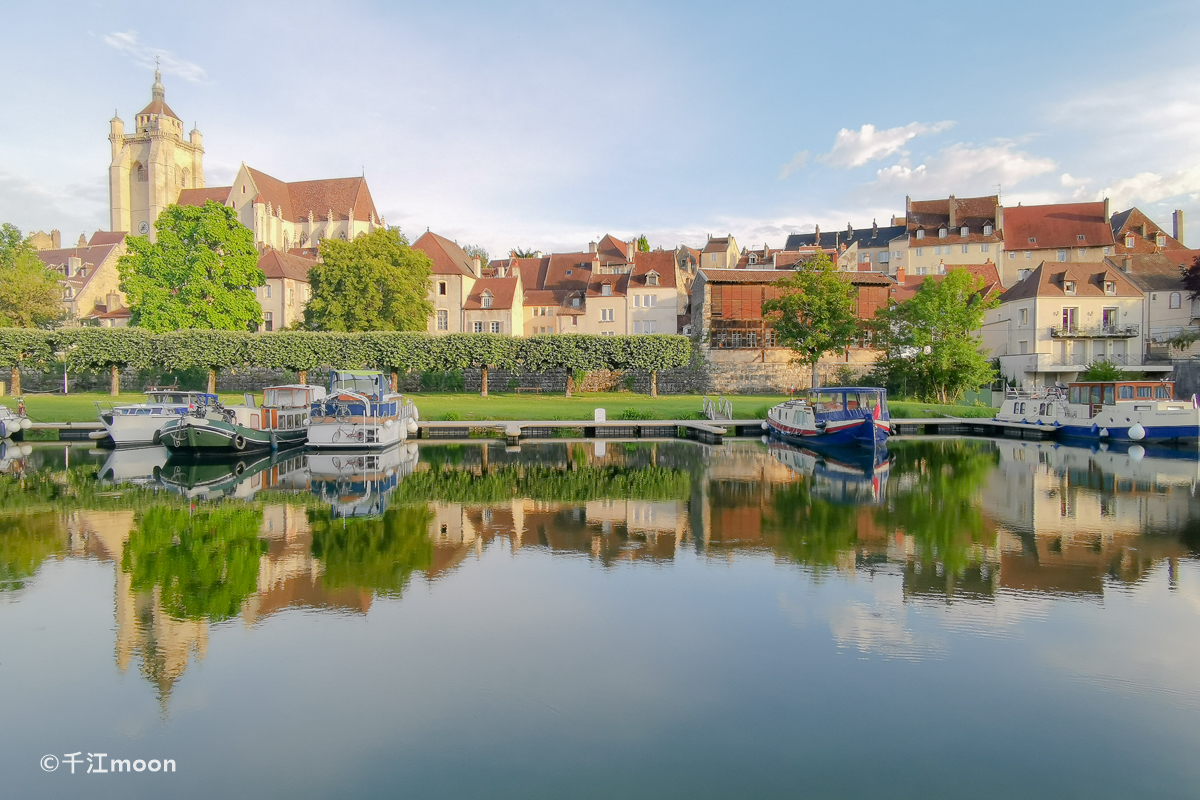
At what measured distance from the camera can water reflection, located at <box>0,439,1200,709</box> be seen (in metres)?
10.6

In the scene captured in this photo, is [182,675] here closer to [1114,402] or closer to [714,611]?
[714,611]

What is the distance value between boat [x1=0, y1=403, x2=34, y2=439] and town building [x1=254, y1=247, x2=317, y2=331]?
2800cm

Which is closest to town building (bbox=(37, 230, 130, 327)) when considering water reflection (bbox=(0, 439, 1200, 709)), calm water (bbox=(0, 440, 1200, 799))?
water reflection (bbox=(0, 439, 1200, 709))

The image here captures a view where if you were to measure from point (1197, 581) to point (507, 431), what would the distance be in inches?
929

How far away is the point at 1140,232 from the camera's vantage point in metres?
68.4

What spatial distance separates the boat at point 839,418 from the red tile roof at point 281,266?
42.0 meters

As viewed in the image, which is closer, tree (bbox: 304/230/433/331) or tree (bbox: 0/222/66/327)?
tree (bbox: 304/230/433/331)

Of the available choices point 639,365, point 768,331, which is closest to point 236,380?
point 639,365

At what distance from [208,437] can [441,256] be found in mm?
38095

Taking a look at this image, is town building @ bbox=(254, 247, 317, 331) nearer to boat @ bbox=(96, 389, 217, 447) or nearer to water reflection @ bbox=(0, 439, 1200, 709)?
boat @ bbox=(96, 389, 217, 447)

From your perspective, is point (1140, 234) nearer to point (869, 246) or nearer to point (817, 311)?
point (869, 246)

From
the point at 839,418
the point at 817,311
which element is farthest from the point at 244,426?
the point at 817,311

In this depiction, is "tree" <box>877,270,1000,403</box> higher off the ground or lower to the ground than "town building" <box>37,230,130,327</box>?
lower

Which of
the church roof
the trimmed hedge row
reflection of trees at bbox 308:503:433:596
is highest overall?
the church roof
